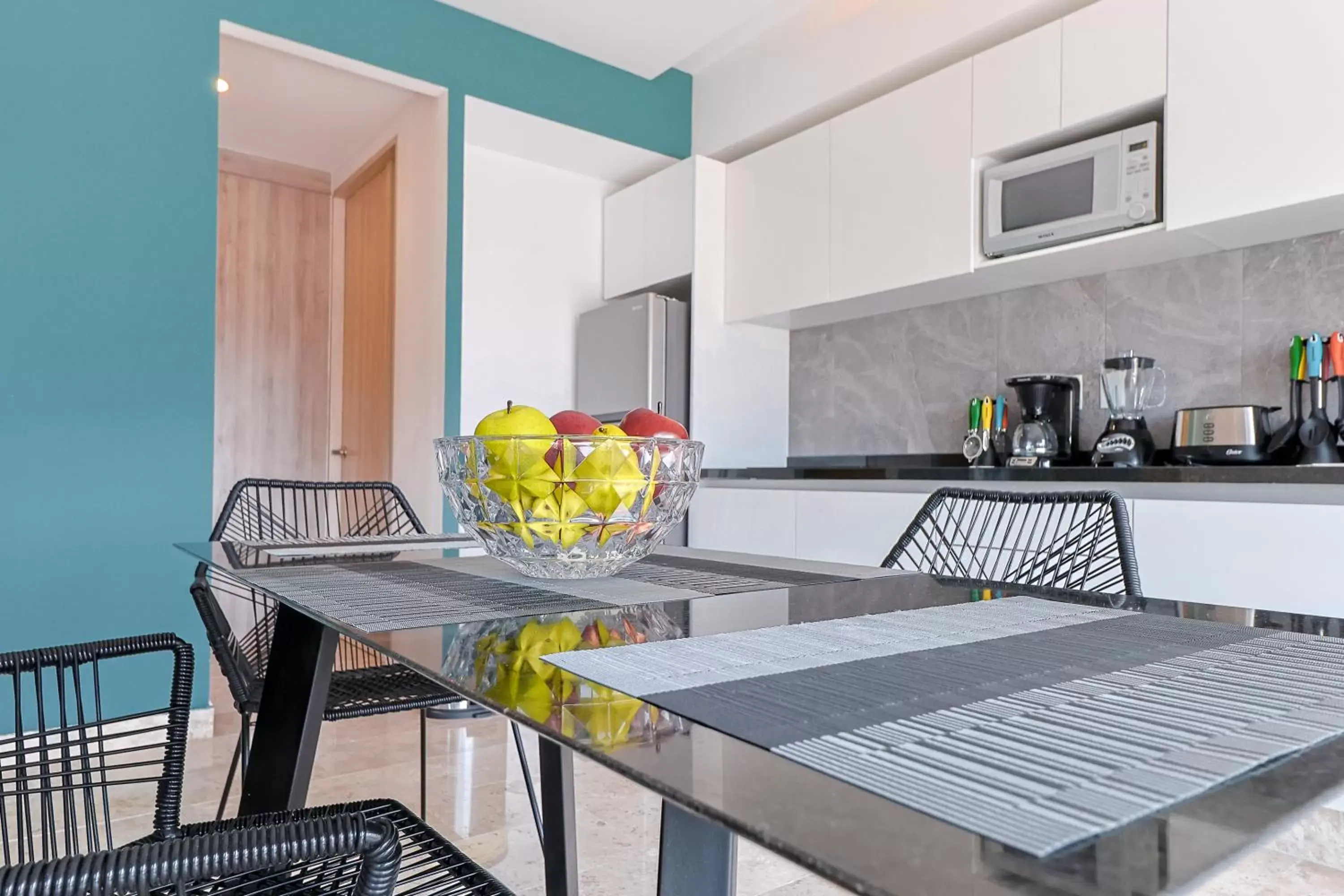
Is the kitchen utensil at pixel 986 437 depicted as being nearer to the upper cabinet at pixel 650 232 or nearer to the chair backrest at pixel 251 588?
the upper cabinet at pixel 650 232

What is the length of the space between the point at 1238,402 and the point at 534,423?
2.35 m

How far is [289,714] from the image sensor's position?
124cm

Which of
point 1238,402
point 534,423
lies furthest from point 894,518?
point 534,423

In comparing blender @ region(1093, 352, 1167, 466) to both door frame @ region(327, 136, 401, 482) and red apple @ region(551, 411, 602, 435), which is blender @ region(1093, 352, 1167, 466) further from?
door frame @ region(327, 136, 401, 482)

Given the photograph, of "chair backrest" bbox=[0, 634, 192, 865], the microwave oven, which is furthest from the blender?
"chair backrest" bbox=[0, 634, 192, 865]

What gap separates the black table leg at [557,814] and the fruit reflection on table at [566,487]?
1.10 feet

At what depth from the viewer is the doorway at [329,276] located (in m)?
3.71

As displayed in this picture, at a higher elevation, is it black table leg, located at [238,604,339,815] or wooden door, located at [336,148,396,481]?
wooden door, located at [336,148,396,481]

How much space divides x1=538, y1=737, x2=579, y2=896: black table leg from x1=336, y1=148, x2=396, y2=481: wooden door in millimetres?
3030

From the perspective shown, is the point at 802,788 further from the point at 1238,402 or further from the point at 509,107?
the point at 509,107

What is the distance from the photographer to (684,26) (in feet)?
11.4

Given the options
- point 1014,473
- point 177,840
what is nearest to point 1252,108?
point 1014,473

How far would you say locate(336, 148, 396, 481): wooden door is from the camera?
4547 mm

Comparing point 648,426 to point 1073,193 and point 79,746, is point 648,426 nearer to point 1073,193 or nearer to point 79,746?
point 79,746
